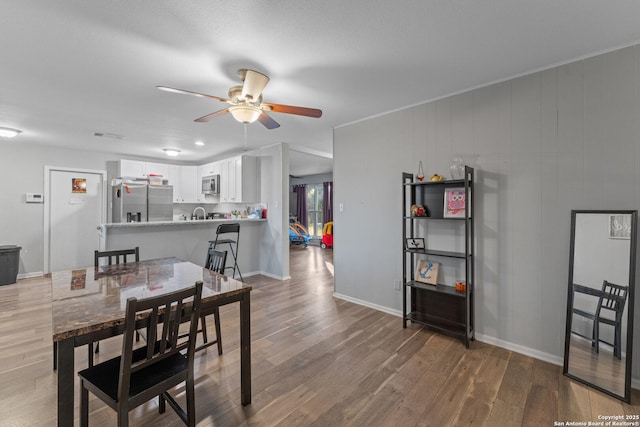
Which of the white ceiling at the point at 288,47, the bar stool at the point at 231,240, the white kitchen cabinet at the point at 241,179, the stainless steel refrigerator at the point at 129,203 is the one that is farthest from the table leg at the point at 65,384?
the stainless steel refrigerator at the point at 129,203

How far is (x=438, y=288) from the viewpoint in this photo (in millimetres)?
2873

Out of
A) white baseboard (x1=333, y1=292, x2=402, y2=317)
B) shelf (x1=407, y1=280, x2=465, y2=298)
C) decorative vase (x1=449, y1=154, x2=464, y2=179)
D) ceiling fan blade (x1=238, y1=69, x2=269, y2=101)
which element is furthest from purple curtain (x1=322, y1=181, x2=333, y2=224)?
ceiling fan blade (x1=238, y1=69, x2=269, y2=101)

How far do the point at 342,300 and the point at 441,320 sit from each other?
1.33m

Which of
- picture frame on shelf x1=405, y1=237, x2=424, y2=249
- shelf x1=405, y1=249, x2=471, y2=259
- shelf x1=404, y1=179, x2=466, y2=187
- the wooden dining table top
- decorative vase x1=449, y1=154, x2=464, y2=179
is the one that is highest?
decorative vase x1=449, y1=154, x2=464, y2=179

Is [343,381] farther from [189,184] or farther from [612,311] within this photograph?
[189,184]

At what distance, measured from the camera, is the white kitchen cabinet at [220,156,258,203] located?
5.30m

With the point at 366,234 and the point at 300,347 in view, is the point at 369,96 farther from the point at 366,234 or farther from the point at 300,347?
the point at 300,347

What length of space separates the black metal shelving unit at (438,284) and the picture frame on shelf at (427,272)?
0.18 ft

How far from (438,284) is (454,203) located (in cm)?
87

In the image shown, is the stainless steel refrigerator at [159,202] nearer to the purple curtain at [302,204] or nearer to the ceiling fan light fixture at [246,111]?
the ceiling fan light fixture at [246,111]

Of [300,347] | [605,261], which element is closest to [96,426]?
[300,347]

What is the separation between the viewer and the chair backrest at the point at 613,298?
6.52 ft

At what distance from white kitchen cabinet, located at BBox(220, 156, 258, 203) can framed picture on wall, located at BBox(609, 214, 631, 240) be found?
4812mm

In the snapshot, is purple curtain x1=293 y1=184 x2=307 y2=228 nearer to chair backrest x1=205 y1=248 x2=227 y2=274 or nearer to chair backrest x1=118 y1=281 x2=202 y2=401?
chair backrest x1=205 y1=248 x2=227 y2=274
